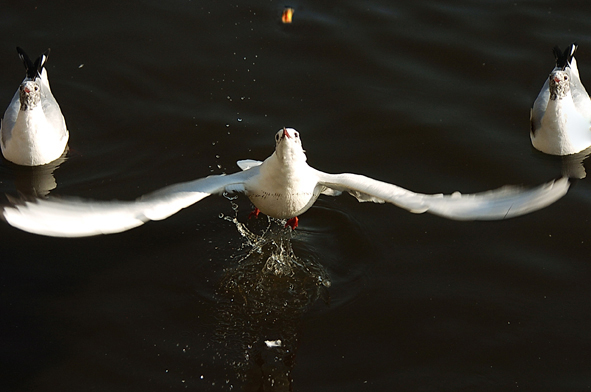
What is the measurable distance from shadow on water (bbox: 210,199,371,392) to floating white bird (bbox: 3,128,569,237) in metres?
0.56

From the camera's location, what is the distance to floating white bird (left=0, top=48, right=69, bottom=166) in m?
7.03

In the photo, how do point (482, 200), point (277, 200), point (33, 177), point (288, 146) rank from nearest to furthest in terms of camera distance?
point (482, 200) → point (288, 146) → point (277, 200) → point (33, 177)

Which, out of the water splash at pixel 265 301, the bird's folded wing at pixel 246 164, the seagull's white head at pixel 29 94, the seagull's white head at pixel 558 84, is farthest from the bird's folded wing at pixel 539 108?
the seagull's white head at pixel 29 94

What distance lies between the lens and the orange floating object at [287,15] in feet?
29.8

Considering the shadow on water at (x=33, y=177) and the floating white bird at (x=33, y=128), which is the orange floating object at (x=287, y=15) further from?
the shadow on water at (x=33, y=177)

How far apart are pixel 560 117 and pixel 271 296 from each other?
12.3ft

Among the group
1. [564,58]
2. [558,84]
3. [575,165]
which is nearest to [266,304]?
[575,165]

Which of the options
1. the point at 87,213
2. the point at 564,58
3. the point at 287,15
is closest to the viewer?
the point at 87,213

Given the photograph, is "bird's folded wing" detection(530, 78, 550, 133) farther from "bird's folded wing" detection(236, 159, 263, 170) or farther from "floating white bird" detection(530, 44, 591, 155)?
"bird's folded wing" detection(236, 159, 263, 170)

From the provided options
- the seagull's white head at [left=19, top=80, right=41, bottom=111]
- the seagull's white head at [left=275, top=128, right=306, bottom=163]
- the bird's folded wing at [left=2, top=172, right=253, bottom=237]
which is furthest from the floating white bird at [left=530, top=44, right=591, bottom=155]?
the seagull's white head at [left=19, top=80, right=41, bottom=111]

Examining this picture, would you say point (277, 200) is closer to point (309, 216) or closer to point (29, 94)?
point (309, 216)

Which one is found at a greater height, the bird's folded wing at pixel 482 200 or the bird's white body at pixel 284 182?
the bird's white body at pixel 284 182

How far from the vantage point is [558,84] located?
757 cm

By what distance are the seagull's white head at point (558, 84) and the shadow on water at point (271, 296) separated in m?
2.81
